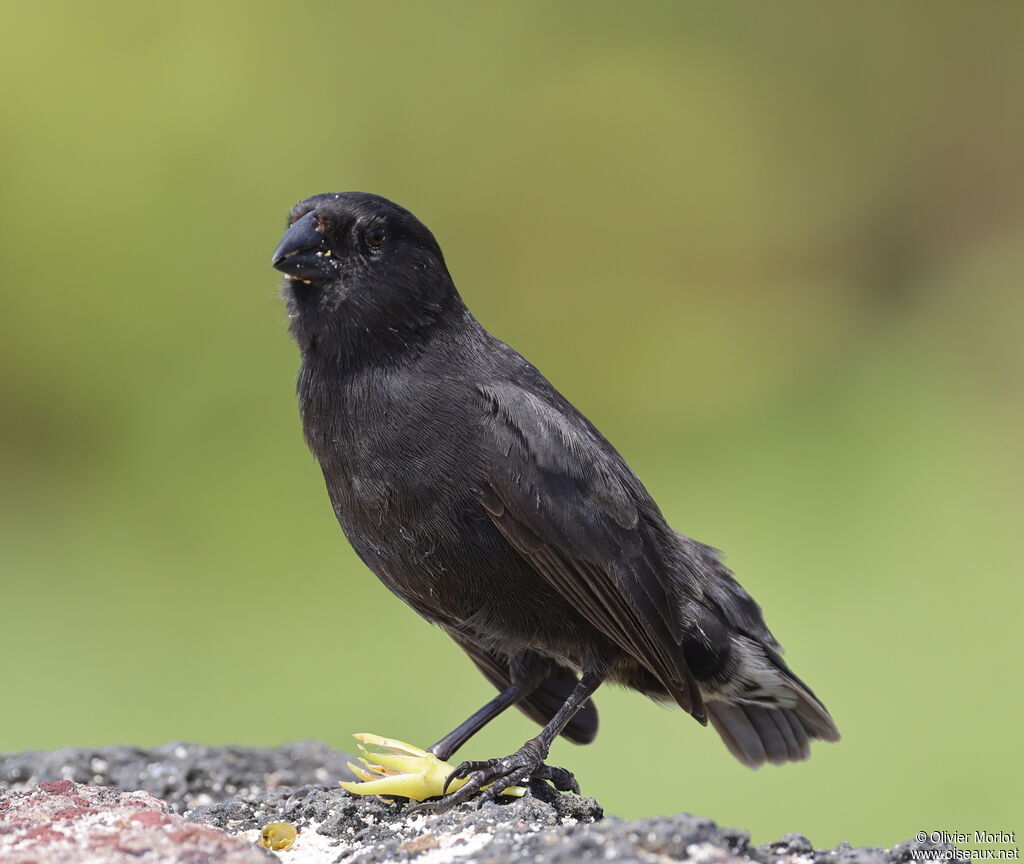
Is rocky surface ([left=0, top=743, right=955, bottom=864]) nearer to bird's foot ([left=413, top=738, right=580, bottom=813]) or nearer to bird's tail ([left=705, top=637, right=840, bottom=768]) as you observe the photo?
bird's foot ([left=413, top=738, right=580, bottom=813])

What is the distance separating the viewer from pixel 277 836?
120 inches

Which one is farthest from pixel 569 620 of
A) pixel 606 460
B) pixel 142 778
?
pixel 142 778

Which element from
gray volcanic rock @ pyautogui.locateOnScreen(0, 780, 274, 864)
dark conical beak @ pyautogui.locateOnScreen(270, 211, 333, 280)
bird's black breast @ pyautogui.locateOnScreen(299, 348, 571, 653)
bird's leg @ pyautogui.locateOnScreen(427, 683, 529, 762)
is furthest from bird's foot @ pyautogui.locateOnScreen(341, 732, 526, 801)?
dark conical beak @ pyautogui.locateOnScreen(270, 211, 333, 280)

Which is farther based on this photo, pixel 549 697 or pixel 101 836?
pixel 549 697

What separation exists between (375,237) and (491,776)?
1573 millimetres

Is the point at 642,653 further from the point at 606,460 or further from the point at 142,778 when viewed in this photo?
the point at 142,778

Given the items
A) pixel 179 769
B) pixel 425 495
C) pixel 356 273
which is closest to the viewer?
pixel 425 495

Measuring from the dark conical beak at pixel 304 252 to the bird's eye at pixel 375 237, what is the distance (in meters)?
0.13

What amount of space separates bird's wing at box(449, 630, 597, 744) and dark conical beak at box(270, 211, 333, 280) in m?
1.34

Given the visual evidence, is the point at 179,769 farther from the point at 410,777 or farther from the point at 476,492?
the point at 476,492

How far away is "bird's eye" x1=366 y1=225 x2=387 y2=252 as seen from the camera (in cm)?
355

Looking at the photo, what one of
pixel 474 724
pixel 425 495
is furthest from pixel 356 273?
pixel 474 724

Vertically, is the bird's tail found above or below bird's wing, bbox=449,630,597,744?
below

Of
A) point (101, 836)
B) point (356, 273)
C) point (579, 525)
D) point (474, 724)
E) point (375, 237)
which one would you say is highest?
point (375, 237)
